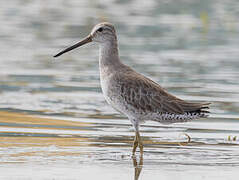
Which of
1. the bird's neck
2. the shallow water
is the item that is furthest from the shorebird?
the shallow water

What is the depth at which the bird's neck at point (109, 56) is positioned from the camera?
10757 mm

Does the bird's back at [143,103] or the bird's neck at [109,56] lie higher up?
the bird's neck at [109,56]

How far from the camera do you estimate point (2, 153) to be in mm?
9930

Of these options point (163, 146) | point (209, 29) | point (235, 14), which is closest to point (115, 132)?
point (163, 146)

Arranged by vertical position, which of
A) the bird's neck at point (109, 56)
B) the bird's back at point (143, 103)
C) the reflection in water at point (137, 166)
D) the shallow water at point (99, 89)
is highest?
the bird's neck at point (109, 56)

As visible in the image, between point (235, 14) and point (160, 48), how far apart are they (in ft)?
20.4

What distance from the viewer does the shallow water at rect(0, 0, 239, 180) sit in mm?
9625

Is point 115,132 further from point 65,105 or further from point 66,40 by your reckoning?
point 66,40

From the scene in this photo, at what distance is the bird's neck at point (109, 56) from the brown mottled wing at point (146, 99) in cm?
36

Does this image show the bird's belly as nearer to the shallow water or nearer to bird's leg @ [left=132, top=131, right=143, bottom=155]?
bird's leg @ [left=132, top=131, right=143, bottom=155]

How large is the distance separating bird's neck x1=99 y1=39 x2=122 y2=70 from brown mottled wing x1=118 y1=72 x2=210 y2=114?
360 millimetres

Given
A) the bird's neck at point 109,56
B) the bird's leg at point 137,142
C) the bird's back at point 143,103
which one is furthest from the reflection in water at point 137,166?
the bird's neck at point 109,56

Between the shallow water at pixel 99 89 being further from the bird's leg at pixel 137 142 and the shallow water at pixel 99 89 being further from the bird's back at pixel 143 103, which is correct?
the bird's back at pixel 143 103

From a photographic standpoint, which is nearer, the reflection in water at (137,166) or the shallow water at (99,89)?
the reflection in water at (137,166)
